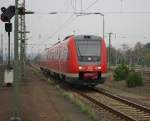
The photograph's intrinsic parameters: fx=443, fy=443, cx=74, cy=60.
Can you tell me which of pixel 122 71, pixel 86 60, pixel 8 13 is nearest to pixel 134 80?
pixel 86 60

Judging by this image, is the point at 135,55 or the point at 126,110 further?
the point at 135,55

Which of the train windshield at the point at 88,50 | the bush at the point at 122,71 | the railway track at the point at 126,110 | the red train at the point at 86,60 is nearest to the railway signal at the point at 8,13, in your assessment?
the railway track at the point at 126,110

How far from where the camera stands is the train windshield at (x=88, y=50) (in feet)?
82.7

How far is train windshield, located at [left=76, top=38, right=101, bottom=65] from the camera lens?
25219mm

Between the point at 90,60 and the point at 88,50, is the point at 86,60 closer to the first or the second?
the point at 90,60

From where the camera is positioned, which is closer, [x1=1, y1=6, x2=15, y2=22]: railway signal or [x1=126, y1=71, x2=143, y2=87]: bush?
[x1=1, y1=6, x2=15, y2=22]: railway signal

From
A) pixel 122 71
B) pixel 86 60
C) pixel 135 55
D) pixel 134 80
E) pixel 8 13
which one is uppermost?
pixel 135 55

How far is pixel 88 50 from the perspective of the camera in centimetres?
2548

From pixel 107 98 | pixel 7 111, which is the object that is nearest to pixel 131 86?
pixel 107 98

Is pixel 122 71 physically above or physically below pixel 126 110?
above

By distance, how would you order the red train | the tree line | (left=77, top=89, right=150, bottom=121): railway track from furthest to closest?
the tree line, the red train, (left=77, top=89, right=150, bottom=121): railway track

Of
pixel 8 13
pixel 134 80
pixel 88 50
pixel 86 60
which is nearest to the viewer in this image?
pixel 8 13

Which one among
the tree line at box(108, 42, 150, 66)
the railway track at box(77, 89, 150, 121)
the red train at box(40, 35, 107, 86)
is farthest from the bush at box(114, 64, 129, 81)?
the tree line at box(108, 42, 150, 66)

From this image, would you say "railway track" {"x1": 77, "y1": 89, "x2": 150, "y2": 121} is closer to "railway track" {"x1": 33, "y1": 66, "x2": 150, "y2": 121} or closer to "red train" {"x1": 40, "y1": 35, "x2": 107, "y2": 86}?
"railway track" {"x1": 33, "y1": 66, "x2": 150, "y2": 121}
